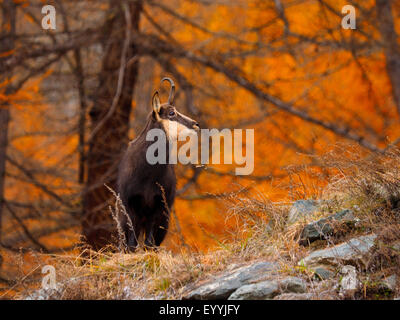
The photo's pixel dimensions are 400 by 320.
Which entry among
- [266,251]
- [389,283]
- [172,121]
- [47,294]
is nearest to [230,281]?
[266,251]

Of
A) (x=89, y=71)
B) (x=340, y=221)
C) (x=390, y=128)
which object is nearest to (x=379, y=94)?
(x=390, y=128)

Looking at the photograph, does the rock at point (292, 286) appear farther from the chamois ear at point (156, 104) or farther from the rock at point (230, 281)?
the chamois ear at point (156, 104)

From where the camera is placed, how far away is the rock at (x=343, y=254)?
15.4 ft

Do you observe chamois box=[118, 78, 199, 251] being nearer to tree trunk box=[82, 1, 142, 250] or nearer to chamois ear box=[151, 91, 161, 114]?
chamois ear box=[151, 91, 161, 114]

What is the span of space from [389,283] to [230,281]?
3.82 ft

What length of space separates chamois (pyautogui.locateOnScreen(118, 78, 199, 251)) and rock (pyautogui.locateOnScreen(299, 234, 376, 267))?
9.09 feet

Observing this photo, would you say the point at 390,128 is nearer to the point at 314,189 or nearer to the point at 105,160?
the point at 105,160

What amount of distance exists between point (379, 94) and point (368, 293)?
13.5m

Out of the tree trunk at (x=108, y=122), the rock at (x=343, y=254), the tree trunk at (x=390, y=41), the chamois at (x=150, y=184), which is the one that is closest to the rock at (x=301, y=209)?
the rock at (x=343, y=254)

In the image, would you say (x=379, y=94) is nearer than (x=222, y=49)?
No

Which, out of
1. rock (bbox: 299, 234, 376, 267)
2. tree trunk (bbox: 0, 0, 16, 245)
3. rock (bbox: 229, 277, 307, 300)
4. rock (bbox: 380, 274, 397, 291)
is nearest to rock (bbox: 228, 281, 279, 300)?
rock (bbox: 229, 277, 307, 300)

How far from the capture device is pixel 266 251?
17.2 ft

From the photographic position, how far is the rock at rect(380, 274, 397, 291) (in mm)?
4430
